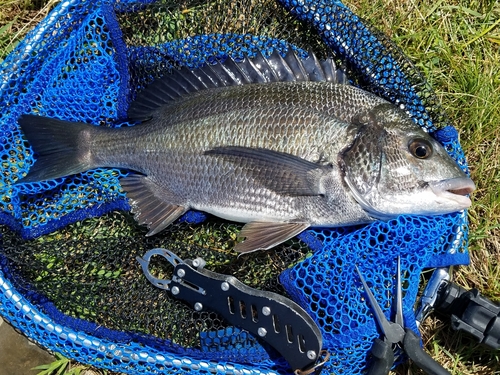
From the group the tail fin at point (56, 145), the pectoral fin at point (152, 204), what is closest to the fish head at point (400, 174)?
the pectoral fin at point (152, 204)

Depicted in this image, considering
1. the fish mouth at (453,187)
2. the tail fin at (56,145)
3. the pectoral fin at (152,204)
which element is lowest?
the pectoral fin at (152,204)

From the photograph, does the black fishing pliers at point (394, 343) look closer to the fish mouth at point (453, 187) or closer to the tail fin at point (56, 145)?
the fish mouth at point (453, 187)

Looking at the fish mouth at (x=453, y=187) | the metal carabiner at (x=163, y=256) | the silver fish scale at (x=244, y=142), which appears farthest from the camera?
the metal carabiner at (x=163, y=256)

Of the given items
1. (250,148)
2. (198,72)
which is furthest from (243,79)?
(250,148)

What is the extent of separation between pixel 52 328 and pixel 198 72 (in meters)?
1.81

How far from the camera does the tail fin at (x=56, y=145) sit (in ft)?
9.72

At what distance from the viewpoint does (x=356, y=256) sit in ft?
8.86

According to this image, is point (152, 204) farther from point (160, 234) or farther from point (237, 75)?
point (237, 75)

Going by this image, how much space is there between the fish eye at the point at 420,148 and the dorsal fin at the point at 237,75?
2.01 ft

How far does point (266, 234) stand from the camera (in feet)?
9.13

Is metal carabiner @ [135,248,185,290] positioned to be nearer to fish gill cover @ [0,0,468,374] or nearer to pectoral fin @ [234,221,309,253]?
fish gill cover @ [0,0,468,374]

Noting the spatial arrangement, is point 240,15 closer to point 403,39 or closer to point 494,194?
point 403,39

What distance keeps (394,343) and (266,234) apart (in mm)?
938

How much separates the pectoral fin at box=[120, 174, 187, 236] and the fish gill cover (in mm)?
111
